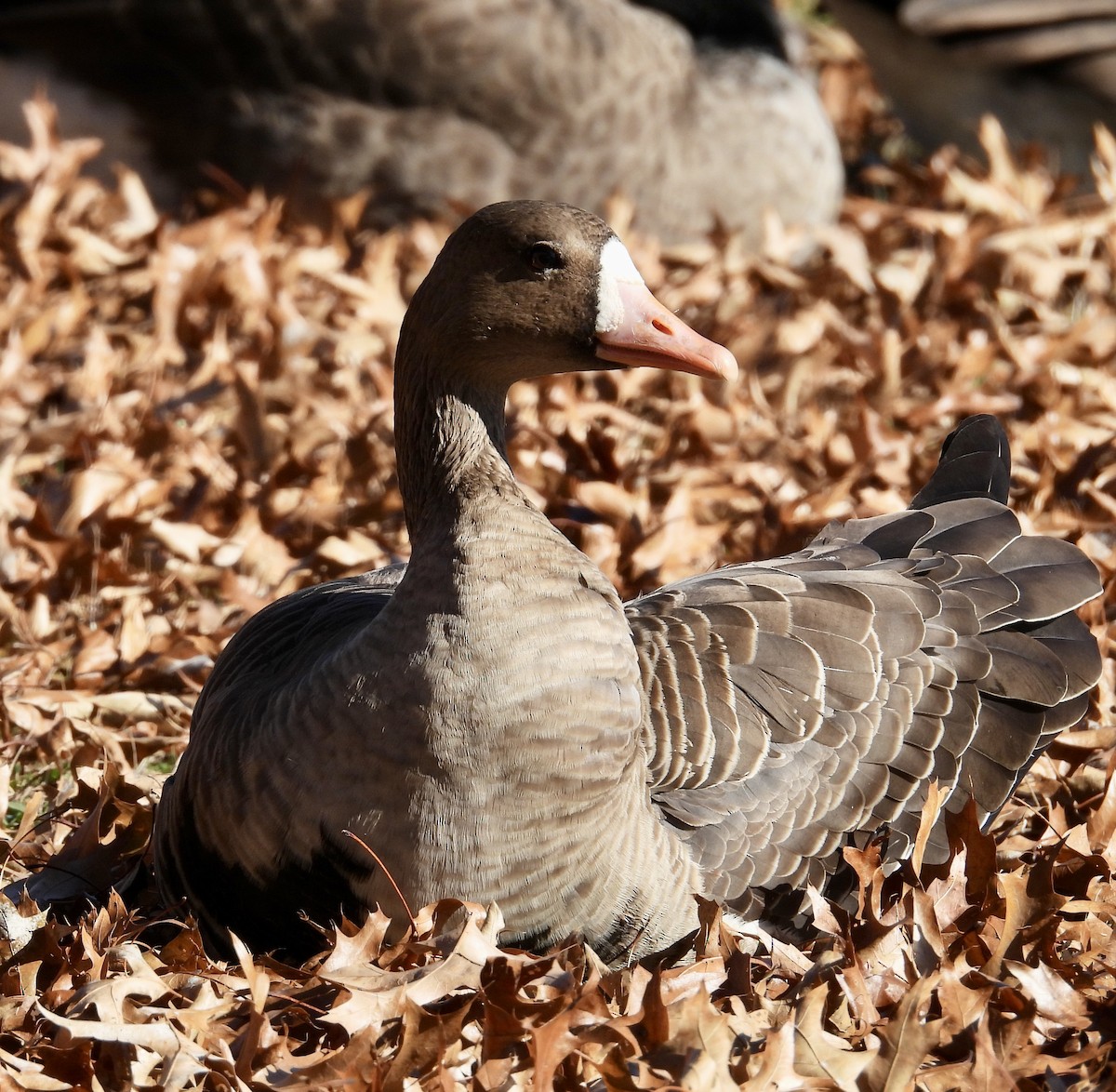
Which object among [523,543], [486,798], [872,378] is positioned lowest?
[872,378]

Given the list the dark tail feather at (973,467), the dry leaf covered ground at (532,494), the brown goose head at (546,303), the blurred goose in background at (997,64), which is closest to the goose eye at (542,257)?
the brown goose head at (546,303)

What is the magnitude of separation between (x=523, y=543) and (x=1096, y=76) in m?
6.06

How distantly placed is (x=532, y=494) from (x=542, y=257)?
6.44 feet

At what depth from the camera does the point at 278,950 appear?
3.15 metres

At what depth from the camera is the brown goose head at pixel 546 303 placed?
311cm

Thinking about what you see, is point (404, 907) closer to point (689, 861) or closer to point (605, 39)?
point (689, 861)

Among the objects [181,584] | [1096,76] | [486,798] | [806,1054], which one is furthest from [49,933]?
[1096,76]

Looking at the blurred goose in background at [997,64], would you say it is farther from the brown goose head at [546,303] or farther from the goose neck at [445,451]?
the goose neck at [445,451]

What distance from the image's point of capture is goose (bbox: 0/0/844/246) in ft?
23.1

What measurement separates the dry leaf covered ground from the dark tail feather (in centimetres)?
66

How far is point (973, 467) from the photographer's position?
164 inches

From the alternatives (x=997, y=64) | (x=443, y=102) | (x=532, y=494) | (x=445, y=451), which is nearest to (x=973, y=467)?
(x=532, y=494)

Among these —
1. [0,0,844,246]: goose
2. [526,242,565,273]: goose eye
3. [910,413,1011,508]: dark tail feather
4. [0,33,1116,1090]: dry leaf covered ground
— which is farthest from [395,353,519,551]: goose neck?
[0,0,844,246]: goose

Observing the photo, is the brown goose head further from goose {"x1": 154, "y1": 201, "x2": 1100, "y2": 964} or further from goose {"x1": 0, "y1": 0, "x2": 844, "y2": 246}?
goose {"x1": 0, "y1": 0, "x2": 844, "y2": 246}
